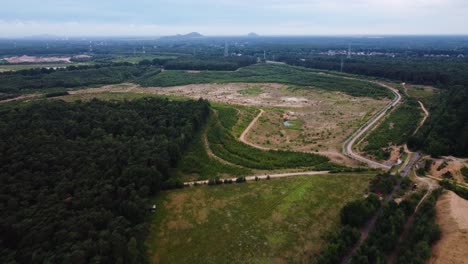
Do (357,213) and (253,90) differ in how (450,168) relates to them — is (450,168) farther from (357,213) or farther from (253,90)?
(253,90)

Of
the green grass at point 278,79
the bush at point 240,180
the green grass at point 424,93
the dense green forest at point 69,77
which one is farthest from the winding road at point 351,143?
the dense green forest at point 69,77

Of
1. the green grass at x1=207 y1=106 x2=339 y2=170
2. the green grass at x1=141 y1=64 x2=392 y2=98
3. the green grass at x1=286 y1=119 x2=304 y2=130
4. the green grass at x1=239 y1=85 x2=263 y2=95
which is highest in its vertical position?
the green grass at x1=141 y1=64 x2=392 y2=98

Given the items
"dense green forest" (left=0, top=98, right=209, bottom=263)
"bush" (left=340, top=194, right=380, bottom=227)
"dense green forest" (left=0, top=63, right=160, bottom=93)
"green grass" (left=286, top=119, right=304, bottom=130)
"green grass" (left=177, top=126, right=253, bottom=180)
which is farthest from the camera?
"dense green forest" (left=0, top=63, right=160, bottom=93)

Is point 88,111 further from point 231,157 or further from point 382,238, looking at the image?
point 382,238

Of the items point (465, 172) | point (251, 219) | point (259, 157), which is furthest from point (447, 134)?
point (251, 219)

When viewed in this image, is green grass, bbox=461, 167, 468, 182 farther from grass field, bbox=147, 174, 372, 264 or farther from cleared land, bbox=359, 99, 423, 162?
grass field, bbox=147, 174, 372, 264

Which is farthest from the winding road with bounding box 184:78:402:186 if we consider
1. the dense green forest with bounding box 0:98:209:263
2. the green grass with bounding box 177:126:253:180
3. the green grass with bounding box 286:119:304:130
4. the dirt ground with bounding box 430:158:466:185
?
the dense green forest with bounding box 0:98:209:263

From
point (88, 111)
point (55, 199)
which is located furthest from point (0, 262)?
point (88, 111)
